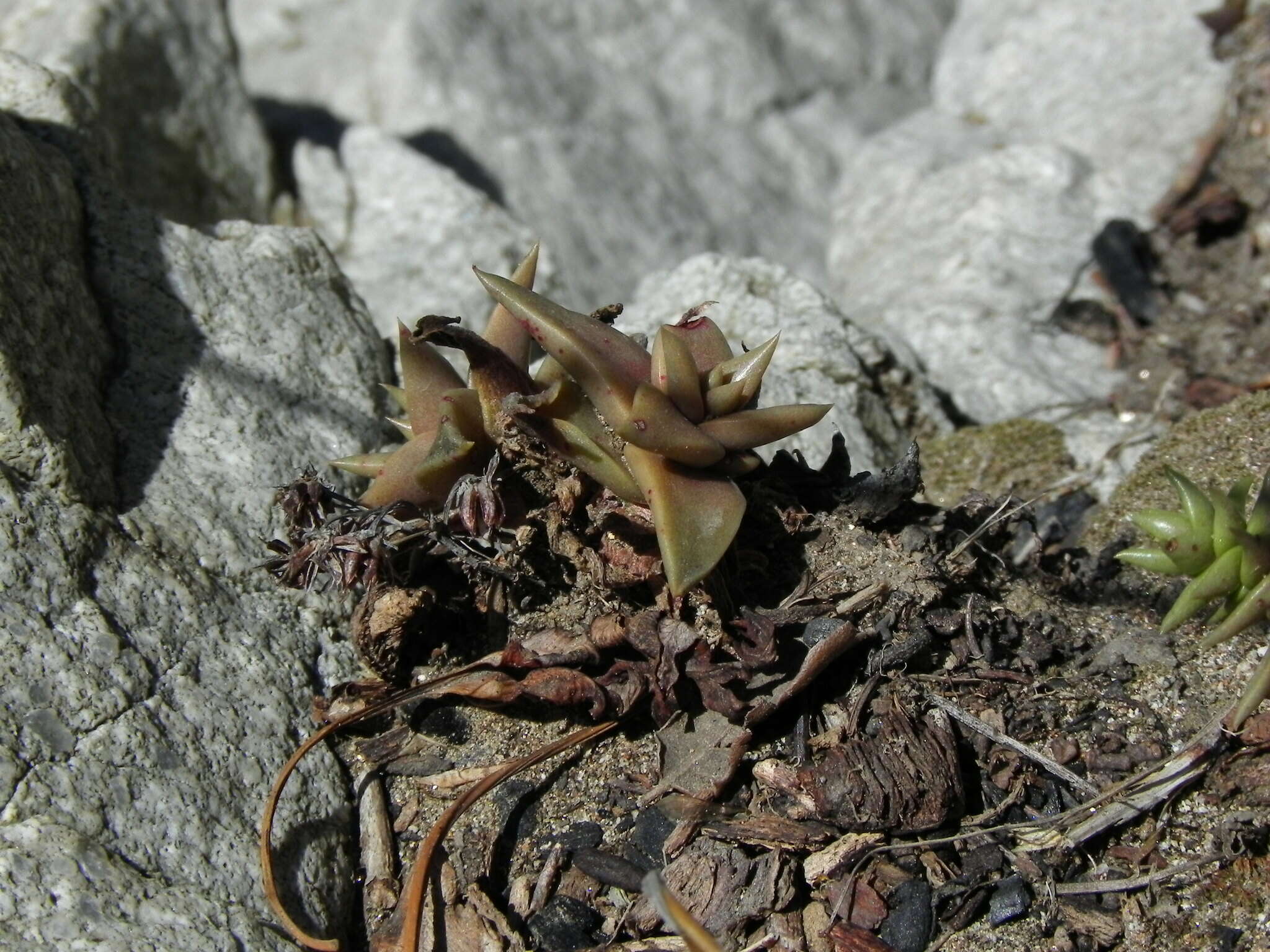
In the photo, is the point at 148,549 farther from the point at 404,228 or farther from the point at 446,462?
the point at 404,228

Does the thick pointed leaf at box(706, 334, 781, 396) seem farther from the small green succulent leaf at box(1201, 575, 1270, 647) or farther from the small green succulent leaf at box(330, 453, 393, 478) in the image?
the small green succulent leaf at box(1201, 575, 1270, 647)

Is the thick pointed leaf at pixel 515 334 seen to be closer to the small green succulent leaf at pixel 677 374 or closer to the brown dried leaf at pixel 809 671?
the small green succulent leaf at pixel 677 374

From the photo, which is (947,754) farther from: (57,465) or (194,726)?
(57,465)

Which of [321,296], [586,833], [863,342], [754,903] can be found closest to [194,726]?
[586,833]

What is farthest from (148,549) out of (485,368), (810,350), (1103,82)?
(1103,82)

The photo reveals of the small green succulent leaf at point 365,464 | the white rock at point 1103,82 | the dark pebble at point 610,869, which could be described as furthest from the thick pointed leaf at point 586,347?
the white rock at point 1103,82

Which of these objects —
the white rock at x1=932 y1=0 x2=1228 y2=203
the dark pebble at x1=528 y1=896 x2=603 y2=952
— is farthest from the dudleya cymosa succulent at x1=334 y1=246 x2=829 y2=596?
the white rock at x1=932 y1=0 x2=1228 y2=203
